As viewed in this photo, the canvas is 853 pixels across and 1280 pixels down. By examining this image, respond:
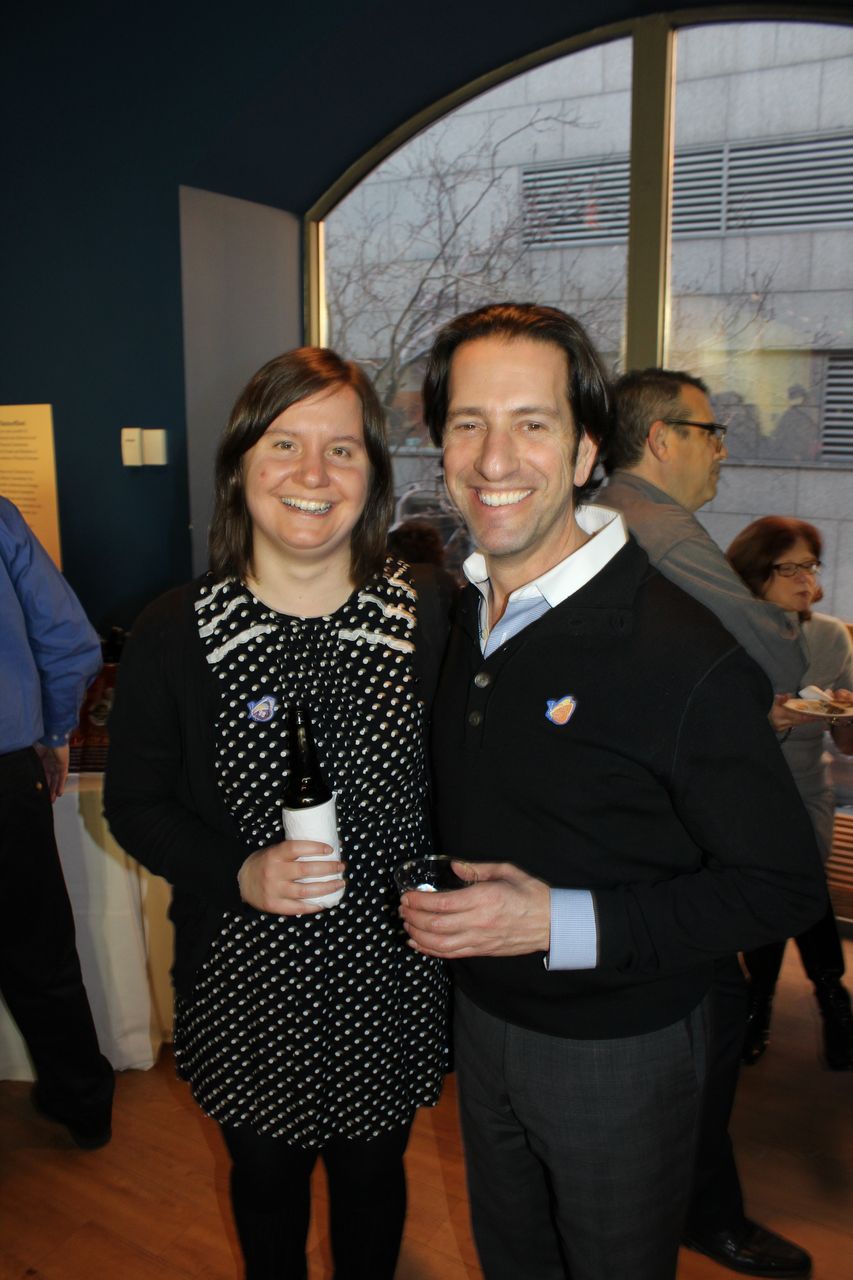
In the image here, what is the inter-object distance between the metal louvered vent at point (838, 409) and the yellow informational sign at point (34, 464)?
2798 mm

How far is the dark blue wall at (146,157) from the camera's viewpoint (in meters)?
3.23

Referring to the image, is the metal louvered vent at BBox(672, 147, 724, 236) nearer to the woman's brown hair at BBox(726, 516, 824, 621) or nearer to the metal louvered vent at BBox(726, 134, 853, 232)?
the metal louvered vent at BBox(726, 134, 853, 232)

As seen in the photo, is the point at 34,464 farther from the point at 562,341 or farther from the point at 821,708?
the point at 562,341

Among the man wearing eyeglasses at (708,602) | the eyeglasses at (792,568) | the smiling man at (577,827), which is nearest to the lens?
the smiling man at (577,827)

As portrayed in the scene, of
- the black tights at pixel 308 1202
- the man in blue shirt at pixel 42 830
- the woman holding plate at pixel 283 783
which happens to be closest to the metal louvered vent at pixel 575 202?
the man in blue shirt at pixel 42 830

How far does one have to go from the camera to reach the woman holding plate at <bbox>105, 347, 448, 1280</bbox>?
142 cm

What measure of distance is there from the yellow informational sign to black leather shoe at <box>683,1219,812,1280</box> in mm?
3102

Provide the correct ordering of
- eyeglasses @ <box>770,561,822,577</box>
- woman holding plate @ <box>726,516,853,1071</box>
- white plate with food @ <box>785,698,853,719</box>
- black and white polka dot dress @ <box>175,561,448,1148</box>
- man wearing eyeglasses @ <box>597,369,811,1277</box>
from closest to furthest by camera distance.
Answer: black and white polka dot dress @ <box>175,561,448,1148</box>
man wearing eyeglasses @ <box>597,369,811,1277</box>
white plate with food @ <box>785,698,853,719</box>
woman holding plate @ <box>726,516,853,1071</box>
eyeglasses @ <box>770,561,822,577</box>

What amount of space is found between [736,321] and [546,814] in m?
2.61

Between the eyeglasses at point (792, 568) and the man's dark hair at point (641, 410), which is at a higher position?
the man's dark hair at point (641, 410)

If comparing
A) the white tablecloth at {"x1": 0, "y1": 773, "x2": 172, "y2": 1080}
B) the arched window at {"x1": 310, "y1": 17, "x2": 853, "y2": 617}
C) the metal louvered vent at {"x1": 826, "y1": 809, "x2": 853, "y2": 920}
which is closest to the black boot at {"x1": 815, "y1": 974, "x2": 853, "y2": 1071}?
the metal louvered vent at {"x1": 826, "y1": 809, "x2": 853, "y2": 920}

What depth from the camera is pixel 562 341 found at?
4.09ft

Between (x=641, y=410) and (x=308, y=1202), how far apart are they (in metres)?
1.79

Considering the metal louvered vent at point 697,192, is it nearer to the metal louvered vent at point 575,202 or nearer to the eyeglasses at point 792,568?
the metal louvered vent at point 575,202
